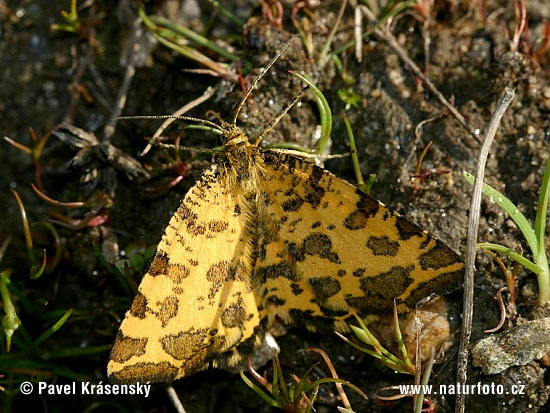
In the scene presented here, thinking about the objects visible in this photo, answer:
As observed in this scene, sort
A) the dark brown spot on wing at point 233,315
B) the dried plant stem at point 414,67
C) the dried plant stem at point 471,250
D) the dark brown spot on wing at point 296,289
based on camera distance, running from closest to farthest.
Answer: the dried plant stem at point 471,250, the dark brown spot on wing at point 233,315, the dark brown spot on wing at point 296,289, the dried plant stem at point 414,67

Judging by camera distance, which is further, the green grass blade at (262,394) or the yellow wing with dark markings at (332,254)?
the green grass blade at (262,394)

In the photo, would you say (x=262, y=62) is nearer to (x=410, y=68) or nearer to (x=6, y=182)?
(x=410, y=68)

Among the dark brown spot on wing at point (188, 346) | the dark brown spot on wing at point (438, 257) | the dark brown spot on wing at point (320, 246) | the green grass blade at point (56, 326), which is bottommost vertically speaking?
the green grass blade at point (56, 326)

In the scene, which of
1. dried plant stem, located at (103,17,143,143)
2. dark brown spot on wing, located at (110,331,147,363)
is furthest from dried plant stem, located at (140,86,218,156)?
dark brown spot on wing, located at (110,331,147,363)

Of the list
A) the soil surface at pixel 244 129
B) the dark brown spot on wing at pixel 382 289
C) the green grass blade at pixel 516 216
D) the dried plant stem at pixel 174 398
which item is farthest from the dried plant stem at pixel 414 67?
the dried plant stem at pixel 174 398

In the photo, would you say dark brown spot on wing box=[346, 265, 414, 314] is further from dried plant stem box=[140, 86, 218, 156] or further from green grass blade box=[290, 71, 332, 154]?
dried plant stem box=[140, 86, 218, 156]

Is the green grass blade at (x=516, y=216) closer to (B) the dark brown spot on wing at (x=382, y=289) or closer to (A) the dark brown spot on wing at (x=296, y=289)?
(B) the dark brown spot on wing at (x=382, y=289)
